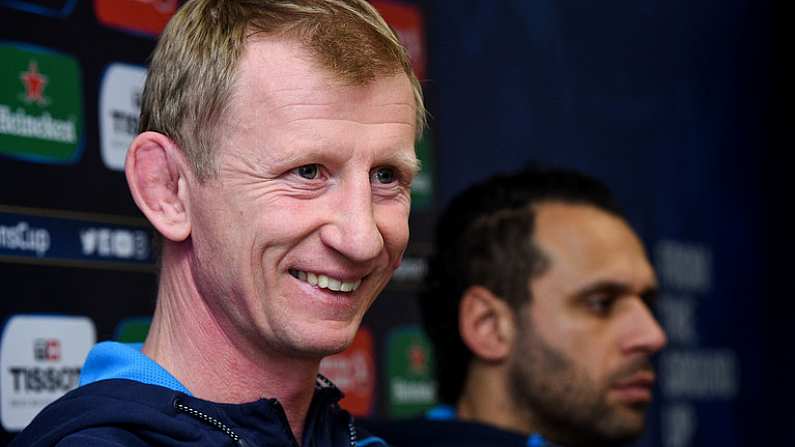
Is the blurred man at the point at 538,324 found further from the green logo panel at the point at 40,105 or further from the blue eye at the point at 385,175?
the blue eye at the point at 385,175

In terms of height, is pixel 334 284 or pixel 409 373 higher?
pixel 334 284

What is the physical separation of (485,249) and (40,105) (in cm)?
85

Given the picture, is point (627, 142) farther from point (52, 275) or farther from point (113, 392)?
point (113, 392)

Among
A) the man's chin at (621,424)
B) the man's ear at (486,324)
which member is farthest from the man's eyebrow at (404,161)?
the man's chin at (621,424)

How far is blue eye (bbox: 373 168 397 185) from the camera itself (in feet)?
4.25

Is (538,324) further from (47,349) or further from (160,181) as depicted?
(160,181)

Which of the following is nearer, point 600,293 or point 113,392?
point 113,392

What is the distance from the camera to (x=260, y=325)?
126cm

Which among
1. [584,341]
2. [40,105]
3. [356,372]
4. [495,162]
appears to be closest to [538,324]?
[584,341]

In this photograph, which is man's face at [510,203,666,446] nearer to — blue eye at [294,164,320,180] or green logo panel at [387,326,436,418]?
green logo panel at [387,326,436,418]

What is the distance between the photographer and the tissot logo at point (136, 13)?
1.92 m

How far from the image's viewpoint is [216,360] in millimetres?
1306

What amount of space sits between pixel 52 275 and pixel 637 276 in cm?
104

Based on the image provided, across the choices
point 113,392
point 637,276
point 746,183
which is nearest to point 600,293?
point 637,276
